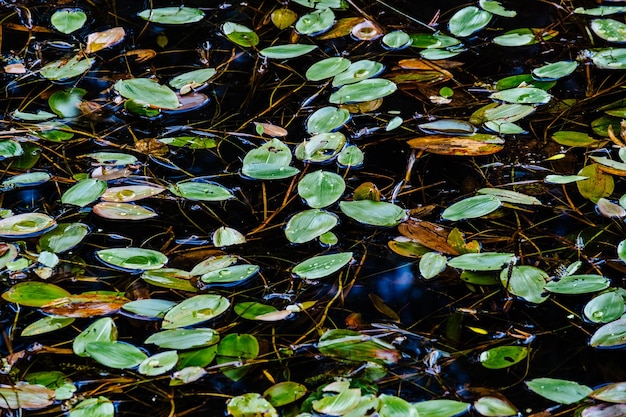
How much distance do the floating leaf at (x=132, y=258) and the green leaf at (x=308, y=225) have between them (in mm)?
299

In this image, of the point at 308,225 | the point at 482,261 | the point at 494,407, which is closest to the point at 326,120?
the point at 308,225

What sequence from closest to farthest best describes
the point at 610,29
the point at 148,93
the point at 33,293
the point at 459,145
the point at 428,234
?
the point at 33,293 < the point at 428,234 < the point at 459,145 < the point at 148,93 < the point at 610,29

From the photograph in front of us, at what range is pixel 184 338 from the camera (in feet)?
4.56

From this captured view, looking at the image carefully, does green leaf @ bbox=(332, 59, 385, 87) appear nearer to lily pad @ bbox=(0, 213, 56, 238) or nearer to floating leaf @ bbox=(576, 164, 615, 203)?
floating leaf @ bbox=(576, 164, 615, 203)

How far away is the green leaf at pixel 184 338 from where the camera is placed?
4.53 feet

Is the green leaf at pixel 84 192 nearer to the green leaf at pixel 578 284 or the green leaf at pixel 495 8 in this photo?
the green leaf at pixel 578 284

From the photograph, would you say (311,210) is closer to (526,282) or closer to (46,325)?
(526,282)

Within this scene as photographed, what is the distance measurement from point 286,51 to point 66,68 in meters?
0.69

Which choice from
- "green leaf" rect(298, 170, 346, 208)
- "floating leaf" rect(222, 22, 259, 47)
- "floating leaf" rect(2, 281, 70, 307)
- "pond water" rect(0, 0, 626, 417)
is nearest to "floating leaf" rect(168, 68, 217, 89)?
"pond water" rect(0, 0, 626, 417)

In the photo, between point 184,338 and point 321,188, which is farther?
point 321,188

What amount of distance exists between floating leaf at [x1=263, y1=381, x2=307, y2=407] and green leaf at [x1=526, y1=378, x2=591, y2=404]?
438 millimetres

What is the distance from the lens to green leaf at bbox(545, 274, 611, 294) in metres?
1.47

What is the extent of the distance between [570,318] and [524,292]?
106 millimetres

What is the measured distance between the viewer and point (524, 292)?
1.48 meters
